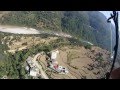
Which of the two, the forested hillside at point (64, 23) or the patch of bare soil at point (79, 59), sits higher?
the forested hillside at point (64, 23)

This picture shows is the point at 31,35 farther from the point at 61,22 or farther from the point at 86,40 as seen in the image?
the point at 86,40

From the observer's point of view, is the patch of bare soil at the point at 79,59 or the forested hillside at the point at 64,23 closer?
the patch of bare soil at the point at 79,59

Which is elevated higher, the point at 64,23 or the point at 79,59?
the point at 64,23

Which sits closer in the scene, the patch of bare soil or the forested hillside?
the patch of bare soil

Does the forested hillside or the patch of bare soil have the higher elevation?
the forested hillside

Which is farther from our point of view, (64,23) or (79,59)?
(64,23)

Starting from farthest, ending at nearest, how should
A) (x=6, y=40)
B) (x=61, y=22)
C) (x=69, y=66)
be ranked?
(x=61, y=22)
(x=6, y=40)
(x=69, y=66)
